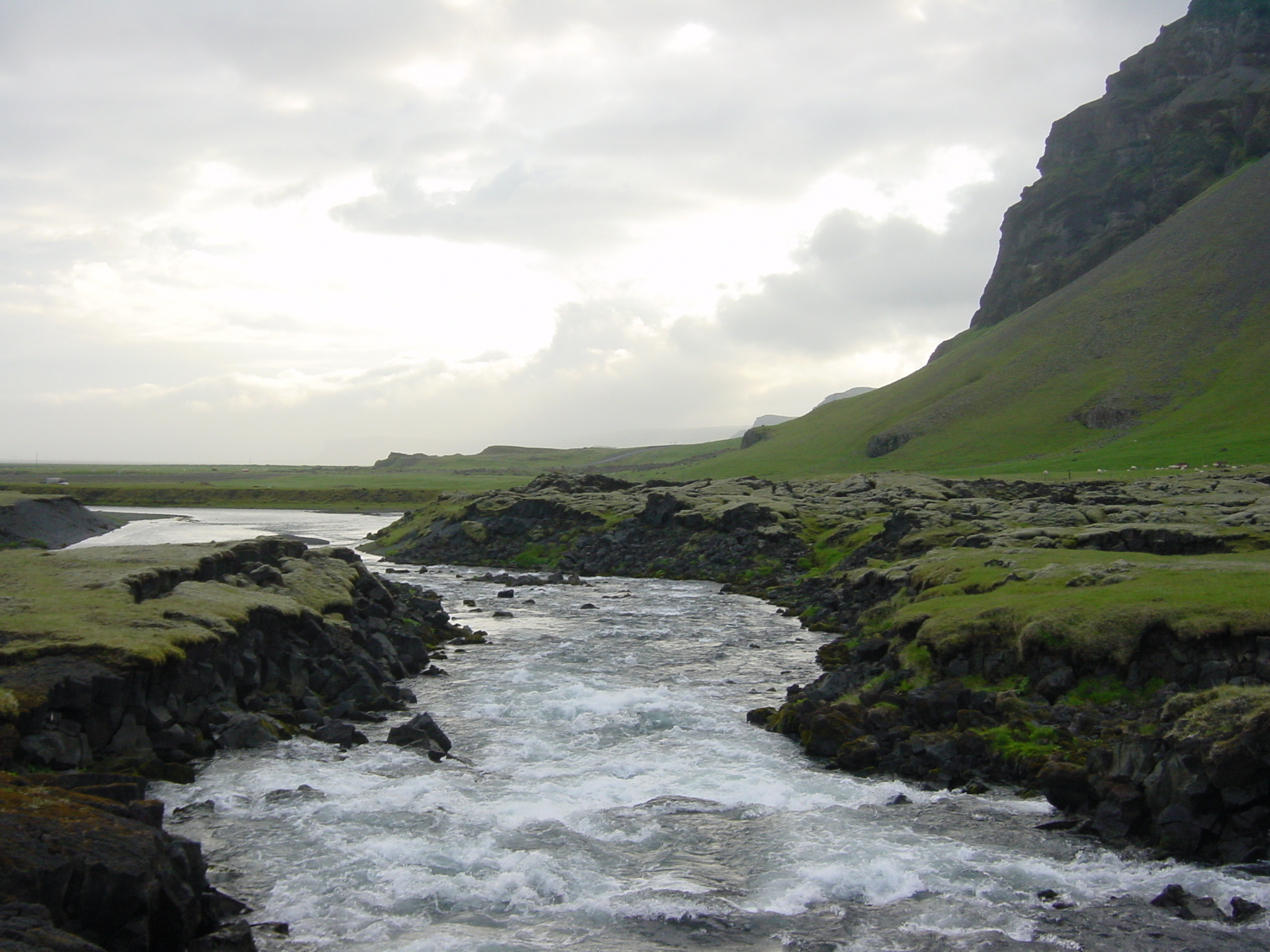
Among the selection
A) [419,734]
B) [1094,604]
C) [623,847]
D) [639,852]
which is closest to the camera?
[639,852]

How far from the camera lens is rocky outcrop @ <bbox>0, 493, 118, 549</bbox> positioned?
89.1 meters

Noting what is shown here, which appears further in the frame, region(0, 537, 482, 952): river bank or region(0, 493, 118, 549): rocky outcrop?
region(0, 493, 118, 549): rocky outcrop

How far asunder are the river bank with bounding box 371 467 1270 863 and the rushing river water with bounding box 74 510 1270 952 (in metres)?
1.50

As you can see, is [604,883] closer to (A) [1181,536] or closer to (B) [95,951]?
(B) [95,951]

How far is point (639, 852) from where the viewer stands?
854 inches

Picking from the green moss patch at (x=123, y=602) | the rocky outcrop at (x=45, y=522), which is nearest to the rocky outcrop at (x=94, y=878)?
the green moss patch at (x=123, y=602)

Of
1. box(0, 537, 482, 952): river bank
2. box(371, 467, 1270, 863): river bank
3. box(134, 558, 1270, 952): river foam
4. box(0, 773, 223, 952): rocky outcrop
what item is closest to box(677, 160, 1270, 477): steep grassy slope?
box(371, 467, 1270, 863): river bank

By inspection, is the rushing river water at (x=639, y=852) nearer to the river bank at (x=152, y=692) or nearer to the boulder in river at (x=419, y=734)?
the boulder in river at (x=419, y=734)

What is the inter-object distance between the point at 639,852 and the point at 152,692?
16800 millimetres

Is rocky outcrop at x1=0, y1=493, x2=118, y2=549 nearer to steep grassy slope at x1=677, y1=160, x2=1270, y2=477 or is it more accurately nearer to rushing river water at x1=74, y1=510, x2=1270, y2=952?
rushing river water at x1=74, y1=510, x2=1270, y2=952

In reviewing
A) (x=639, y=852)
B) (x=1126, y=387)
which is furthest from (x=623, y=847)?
(x=1126, y=387)

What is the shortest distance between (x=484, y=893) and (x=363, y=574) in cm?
3747

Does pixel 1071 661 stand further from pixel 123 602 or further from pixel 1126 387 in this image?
pixel 1126 387

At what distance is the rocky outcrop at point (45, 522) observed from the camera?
292 feet
